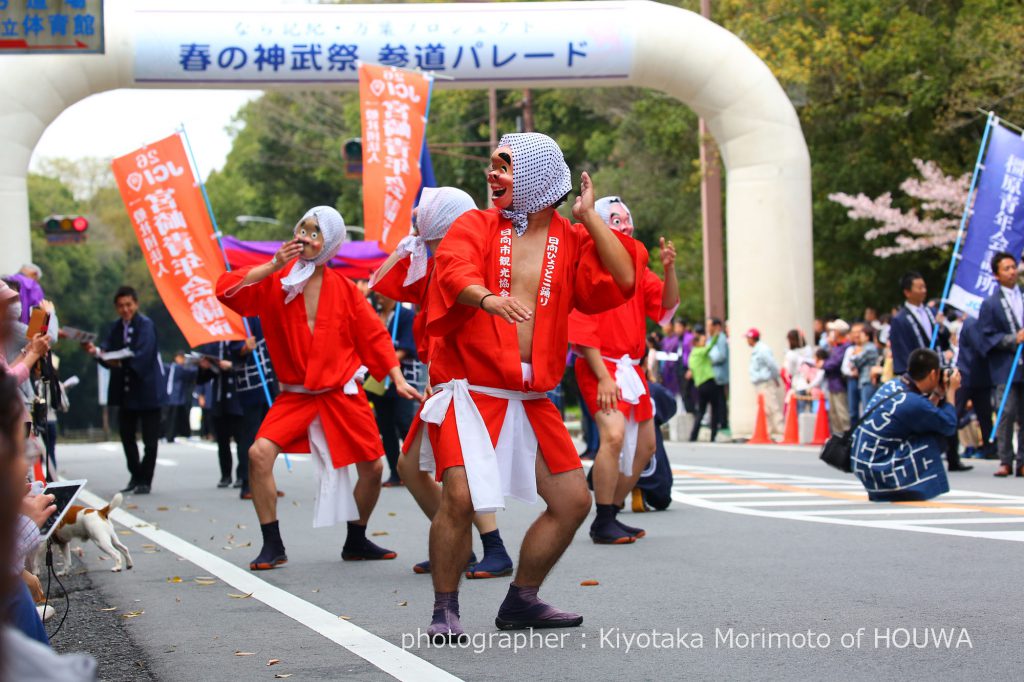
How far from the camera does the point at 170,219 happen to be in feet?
47.6

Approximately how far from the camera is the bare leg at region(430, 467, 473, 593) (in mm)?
5738

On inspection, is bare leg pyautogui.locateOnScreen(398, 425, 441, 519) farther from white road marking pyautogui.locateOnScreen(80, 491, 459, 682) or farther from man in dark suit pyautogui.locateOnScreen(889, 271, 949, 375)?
man in dark suit pyautogui.locateOnScreen(889, 271, 949, 375)

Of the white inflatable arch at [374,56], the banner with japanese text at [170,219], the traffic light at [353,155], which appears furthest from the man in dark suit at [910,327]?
the traffic light at [353,155]

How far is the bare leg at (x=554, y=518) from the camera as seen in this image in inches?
233

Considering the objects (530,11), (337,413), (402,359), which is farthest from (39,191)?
(337,413)

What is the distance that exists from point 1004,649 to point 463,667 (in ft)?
5.95

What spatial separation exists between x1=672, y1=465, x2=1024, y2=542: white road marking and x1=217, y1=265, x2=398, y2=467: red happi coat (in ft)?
10.0

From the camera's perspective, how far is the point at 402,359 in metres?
14.1

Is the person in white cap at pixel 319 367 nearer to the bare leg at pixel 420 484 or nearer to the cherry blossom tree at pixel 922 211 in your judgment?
the bare leg at pixel 420 484

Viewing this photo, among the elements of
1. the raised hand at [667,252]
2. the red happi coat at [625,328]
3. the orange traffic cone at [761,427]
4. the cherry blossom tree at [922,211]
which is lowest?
the orange traffic cone at [761,427]

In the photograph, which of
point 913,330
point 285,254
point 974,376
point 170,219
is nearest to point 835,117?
point 974,376

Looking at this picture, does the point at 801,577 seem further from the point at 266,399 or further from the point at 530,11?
the point at 530,11

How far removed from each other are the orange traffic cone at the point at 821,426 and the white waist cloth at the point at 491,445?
14.0 metres

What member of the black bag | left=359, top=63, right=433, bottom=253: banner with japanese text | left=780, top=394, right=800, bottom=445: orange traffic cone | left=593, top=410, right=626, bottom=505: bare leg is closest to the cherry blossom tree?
left=780, top=394, right=800, bottom=445: orange traffic cone
